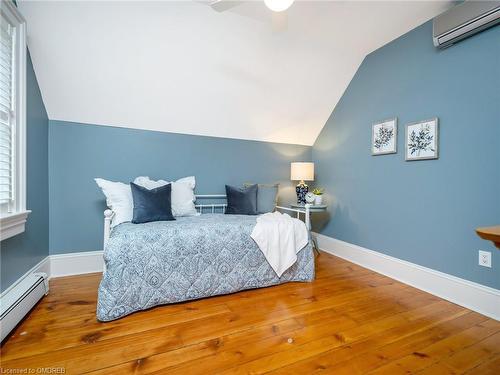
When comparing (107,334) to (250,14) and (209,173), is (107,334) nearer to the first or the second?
(209,173)

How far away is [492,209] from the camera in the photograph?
1734mm

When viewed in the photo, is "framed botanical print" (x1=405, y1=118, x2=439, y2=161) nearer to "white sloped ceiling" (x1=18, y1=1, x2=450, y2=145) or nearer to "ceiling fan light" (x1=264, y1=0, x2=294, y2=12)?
"white sloped ceiling" (x1=18, y1=1, x2=450, y2=145)

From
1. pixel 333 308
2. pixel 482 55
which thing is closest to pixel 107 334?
pixel 333 308

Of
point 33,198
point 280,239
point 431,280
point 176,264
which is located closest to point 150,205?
point 176,264

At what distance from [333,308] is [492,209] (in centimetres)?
135

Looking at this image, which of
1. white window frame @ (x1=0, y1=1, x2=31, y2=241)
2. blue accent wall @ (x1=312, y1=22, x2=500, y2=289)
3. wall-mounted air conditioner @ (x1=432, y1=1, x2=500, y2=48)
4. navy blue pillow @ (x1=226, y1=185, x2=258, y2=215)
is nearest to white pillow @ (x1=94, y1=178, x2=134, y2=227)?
white window frame @ (x1=0, y1=1, x2=31, y2=241)

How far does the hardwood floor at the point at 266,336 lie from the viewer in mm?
1223

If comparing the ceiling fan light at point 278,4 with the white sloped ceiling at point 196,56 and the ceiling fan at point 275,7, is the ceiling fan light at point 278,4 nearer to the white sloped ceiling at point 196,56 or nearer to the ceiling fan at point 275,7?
the ceiling fan at point 275,7

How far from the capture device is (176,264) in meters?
1.81

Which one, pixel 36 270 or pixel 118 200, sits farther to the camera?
pixel 118 200

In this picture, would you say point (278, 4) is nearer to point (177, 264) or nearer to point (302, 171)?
point (177, 264)

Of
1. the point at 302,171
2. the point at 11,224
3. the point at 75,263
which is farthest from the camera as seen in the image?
the point at 302,171

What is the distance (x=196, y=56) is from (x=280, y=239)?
185 cm

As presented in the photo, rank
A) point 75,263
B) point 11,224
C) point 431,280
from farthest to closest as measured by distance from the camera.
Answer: point 75,263 < point 431,280 < point 11,224
